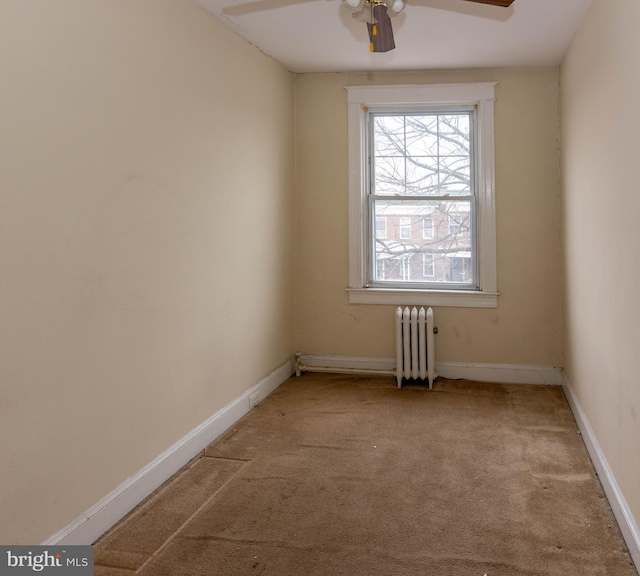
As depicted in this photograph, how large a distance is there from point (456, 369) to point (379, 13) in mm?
3074

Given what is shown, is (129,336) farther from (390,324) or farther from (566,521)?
(390,324)

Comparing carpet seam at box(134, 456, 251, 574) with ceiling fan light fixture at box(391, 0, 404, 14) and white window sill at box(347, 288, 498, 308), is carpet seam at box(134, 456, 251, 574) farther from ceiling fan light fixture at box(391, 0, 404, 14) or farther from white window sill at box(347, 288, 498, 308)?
ceiling fan light fixture at box(391, 0, 404, 14)

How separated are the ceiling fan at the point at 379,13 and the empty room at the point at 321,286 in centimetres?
1

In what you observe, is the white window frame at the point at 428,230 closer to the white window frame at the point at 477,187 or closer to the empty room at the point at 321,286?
the empty room at the point at 321,286

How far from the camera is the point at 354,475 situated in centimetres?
295

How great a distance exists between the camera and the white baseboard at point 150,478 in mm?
2264

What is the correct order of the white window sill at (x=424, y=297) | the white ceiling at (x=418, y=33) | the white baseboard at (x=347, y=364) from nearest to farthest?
the white ceiling at (x=418, y=33) < the white window sill at (x=424, y=297) < the white baseboard at (x=347, y=364)

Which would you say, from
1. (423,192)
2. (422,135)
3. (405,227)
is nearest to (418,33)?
(422,135)

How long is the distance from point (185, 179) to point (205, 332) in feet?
2.97

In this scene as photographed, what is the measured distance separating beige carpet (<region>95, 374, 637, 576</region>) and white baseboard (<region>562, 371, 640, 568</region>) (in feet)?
0.15

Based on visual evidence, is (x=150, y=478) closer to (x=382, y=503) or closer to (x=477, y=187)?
(x=382, y=503)

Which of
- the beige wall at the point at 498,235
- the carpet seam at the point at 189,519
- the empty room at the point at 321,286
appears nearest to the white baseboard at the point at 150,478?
the empty room at the point at 321,286

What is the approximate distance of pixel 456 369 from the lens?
188 inches

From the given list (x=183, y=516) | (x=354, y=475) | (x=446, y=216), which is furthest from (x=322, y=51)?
(x=183, y=516)
